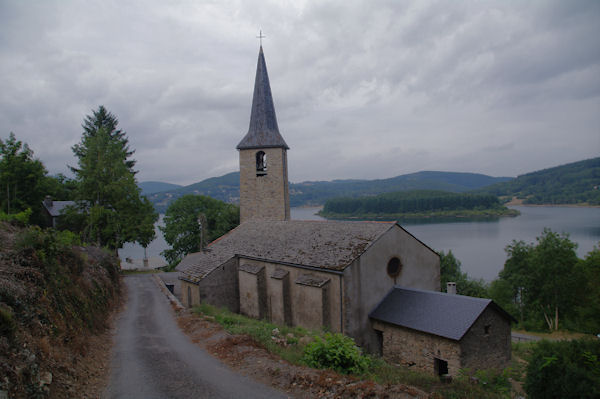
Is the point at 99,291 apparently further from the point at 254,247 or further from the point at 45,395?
the point at 45,395

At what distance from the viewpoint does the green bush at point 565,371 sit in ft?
27.7

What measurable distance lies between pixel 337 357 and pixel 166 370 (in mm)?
4111

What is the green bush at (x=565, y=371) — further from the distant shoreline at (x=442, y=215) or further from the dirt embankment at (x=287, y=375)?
the distant shoreline at (x=442, y=215)

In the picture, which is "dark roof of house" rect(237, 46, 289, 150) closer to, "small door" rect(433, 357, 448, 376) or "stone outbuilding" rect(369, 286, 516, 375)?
"stone outbuilding" rect(369, 286, 516, 375)

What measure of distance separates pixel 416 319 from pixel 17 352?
1213 cm

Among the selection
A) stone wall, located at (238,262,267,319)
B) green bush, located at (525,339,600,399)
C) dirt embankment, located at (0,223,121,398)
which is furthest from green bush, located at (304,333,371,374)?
stone wall, located at (238,262,267,319)

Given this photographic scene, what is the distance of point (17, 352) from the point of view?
5.71m

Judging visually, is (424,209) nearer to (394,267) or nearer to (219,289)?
(394,267)

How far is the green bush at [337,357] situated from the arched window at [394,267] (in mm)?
7603

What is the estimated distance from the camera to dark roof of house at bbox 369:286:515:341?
12.4 metres

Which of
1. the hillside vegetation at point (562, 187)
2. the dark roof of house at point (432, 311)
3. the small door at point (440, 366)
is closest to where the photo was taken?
the dark roof of house at point (432, 311)

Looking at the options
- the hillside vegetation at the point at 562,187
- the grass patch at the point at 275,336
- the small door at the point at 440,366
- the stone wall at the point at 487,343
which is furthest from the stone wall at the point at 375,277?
the hillside vegetation at the point at 562,187

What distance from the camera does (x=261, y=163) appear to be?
26.5 m


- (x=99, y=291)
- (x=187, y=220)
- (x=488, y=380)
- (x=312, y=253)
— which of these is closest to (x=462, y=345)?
(x=488, y=380)
